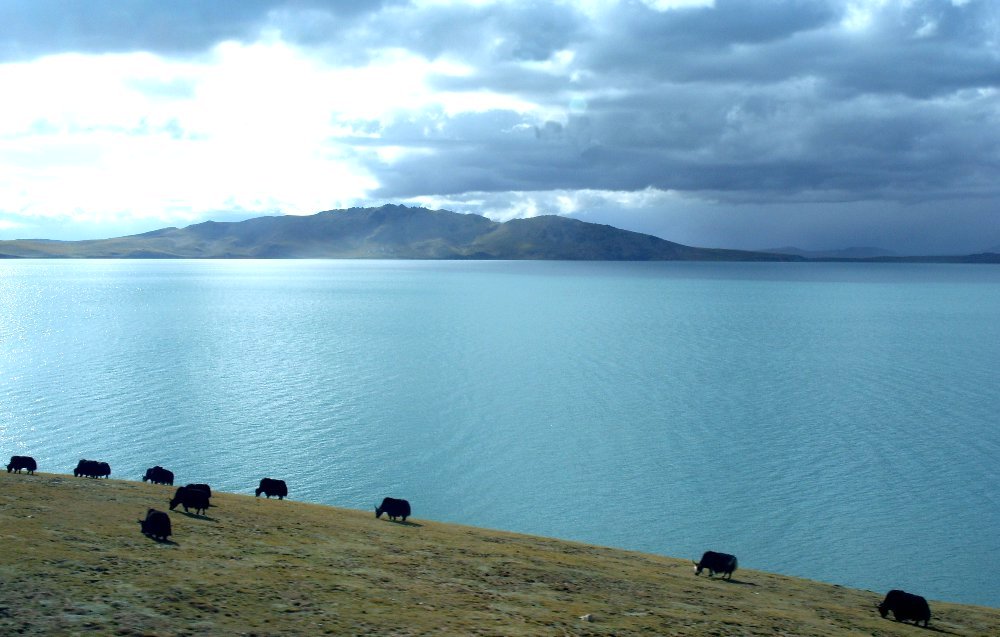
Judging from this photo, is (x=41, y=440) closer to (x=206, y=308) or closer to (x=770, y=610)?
(x=770, y=610)

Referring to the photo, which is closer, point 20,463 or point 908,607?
point 908,607

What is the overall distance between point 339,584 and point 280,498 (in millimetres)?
19812

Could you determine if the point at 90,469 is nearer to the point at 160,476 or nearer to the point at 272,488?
the point at 160,476

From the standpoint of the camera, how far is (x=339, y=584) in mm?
23828

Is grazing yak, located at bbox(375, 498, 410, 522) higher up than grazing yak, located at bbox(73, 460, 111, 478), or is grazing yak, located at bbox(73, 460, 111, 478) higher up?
grazing yak, located at bbox(73, 460, 111, 478)

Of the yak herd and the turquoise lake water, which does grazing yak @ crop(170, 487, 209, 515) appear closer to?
the yak herd

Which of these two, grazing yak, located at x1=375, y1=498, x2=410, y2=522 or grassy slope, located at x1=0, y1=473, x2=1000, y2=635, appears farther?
grazing yak, located at x1=375, y1=498, x2=410, y2=522

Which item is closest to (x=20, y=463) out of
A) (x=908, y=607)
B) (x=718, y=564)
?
(x=718, y=564)

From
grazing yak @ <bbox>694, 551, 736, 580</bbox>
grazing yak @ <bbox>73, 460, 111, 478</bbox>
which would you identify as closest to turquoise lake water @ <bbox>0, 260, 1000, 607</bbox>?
grazing yak @ <bbox>694, 551, 736, 580</bbox>

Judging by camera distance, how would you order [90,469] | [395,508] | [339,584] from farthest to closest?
[90,469] < [395,508] < [339,584]

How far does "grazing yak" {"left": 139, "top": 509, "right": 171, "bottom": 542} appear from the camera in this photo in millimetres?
26781

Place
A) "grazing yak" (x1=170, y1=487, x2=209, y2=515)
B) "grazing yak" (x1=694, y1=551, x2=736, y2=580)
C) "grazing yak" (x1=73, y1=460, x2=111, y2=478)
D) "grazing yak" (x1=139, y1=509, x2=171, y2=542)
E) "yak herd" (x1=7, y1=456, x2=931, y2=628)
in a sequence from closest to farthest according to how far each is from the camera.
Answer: "grazing yak" (x1=139, y1=509, x2=171, y2=542) → "yak herd" (x1=7, y1=456, x2=931, y2=628) → "grazing yak" (x1=694, y1=551, x2=736, y2=580) → "grazing yak" (x1=170, y1=487, x2=209, y2=515) → "grazing yak" (x1=73, y1=460, x2=111, y2=478)

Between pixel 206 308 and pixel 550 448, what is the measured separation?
5688 inches

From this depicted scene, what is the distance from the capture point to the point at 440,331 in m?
145
